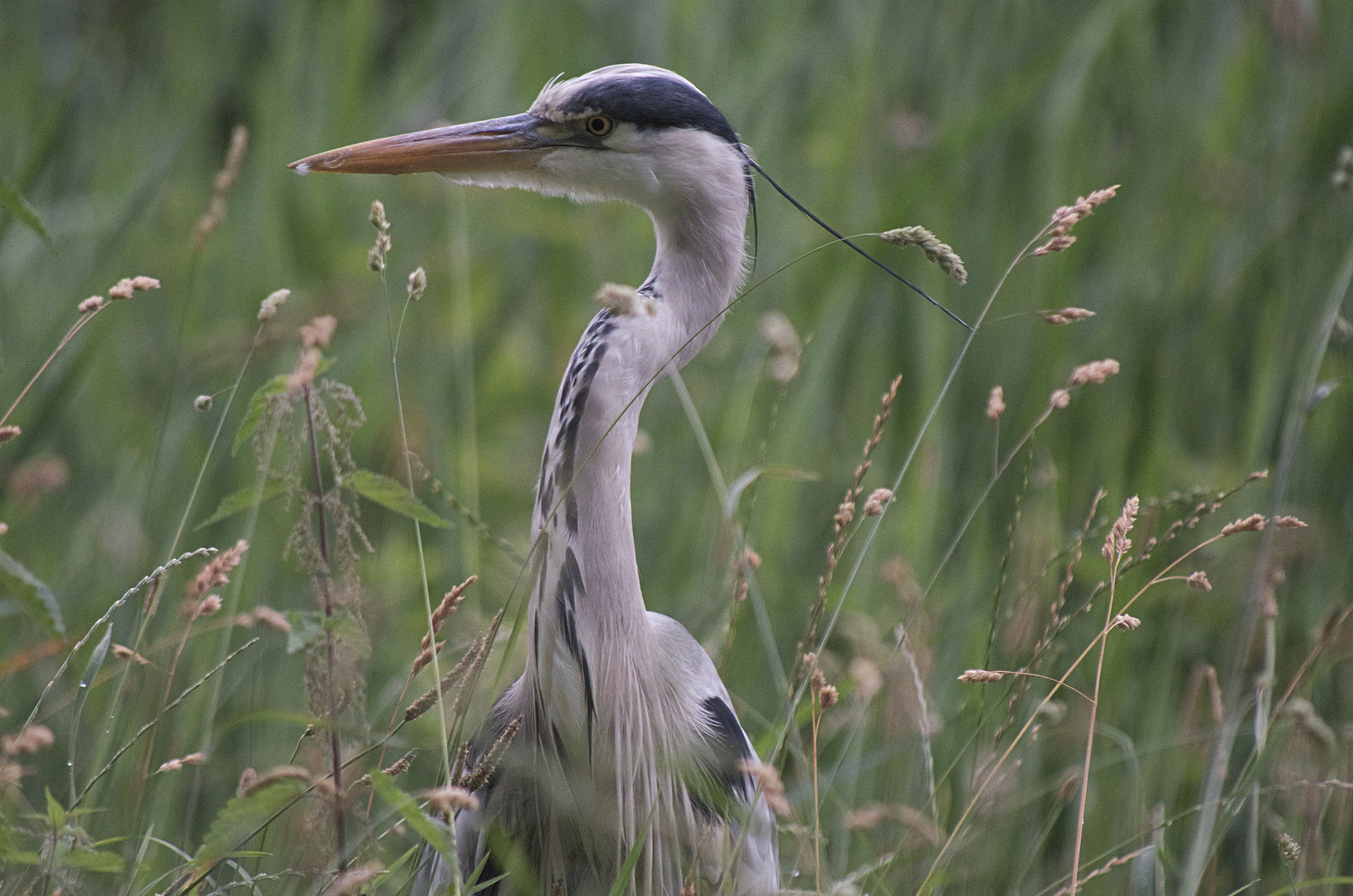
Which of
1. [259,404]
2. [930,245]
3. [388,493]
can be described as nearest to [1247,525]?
[930,245]

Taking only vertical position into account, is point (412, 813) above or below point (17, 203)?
below

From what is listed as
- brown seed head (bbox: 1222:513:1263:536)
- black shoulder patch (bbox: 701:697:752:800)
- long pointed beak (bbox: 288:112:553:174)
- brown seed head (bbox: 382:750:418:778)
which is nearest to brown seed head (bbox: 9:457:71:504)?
long pointed beak (bbox: 288:112:553:174)

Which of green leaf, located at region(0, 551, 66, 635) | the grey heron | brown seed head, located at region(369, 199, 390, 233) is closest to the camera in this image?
green leaf, located at region(0, 551, 66, 635)

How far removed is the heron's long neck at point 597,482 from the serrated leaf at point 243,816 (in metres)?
0.47

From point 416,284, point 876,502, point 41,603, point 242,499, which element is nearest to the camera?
point 41,603

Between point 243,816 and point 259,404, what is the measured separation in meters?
0.38

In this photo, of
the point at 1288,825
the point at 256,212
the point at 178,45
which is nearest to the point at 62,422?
the point at 256,212

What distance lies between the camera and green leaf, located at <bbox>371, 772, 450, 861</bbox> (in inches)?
40.0

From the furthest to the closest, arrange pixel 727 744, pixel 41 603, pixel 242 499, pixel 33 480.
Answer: pixel 33 480
pixel 727 744
pixel 242 499
pixel 41 603

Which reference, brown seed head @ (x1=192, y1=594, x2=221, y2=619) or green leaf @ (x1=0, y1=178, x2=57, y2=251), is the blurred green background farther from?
green leaf @ (x1=0, y1=178, x2=57, y2=251)

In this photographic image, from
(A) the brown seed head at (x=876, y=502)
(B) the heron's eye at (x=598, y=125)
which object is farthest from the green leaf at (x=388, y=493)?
(B) the heron's eye at (x=598, y=125)

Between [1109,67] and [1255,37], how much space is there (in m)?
0.43

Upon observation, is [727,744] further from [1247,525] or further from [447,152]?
[447,152]

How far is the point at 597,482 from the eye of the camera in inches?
60.9
